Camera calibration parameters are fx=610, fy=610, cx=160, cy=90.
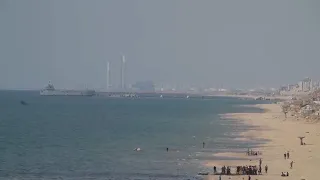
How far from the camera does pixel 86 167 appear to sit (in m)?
45.1

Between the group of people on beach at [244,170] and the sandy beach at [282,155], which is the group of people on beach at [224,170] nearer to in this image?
the group of people on beach at [244,170]

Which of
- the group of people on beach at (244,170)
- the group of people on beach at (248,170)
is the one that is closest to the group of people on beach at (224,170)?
the group of people on beach at (244,170)

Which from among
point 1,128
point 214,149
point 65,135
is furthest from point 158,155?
point 1,128

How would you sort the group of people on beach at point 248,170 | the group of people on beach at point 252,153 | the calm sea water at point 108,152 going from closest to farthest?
the group of people on beach at point 248,170
the calm sea water at point 108,152
the group of people on beach at point 252,153

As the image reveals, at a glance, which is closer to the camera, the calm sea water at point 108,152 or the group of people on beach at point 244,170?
the group of people on beach at point 244,170

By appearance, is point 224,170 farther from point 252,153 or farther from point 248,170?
point 252,153

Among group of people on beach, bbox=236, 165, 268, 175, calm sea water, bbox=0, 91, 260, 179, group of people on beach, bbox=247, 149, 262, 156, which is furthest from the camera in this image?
group of people on beach, bbox=247, 149, 262, 156

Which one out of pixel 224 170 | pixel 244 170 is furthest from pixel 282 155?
pixel 224 170

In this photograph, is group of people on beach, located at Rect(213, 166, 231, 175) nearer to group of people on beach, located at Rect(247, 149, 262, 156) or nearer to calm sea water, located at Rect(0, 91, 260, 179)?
calm sea water, located at Rect(0, 91, 260, 179)

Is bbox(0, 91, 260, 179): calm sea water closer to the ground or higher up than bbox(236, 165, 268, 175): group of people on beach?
higher up

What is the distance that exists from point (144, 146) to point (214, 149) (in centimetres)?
747

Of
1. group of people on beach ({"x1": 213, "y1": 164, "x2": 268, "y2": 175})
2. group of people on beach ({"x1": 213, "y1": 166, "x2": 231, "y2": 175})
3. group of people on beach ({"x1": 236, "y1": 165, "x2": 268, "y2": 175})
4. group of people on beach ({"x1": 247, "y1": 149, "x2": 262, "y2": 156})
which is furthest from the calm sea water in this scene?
group of people on beach ({"x1": 247, "y1": 149, "x2": 262, "y2": 156})

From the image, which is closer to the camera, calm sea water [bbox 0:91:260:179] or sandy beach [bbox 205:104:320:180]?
sandy beach [bbox 205:104:320:180]

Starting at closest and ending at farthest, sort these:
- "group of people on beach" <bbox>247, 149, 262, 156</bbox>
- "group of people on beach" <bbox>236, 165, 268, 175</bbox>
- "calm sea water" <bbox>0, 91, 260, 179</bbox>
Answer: "group of people on beach" <bbox>236, 165, 268, 175</bbox>
"calm sea water" <bbox>0, 91, 260, 179</bbox>
"group of people on beach" <bbox>247, 149, 262, 156</bbox>
